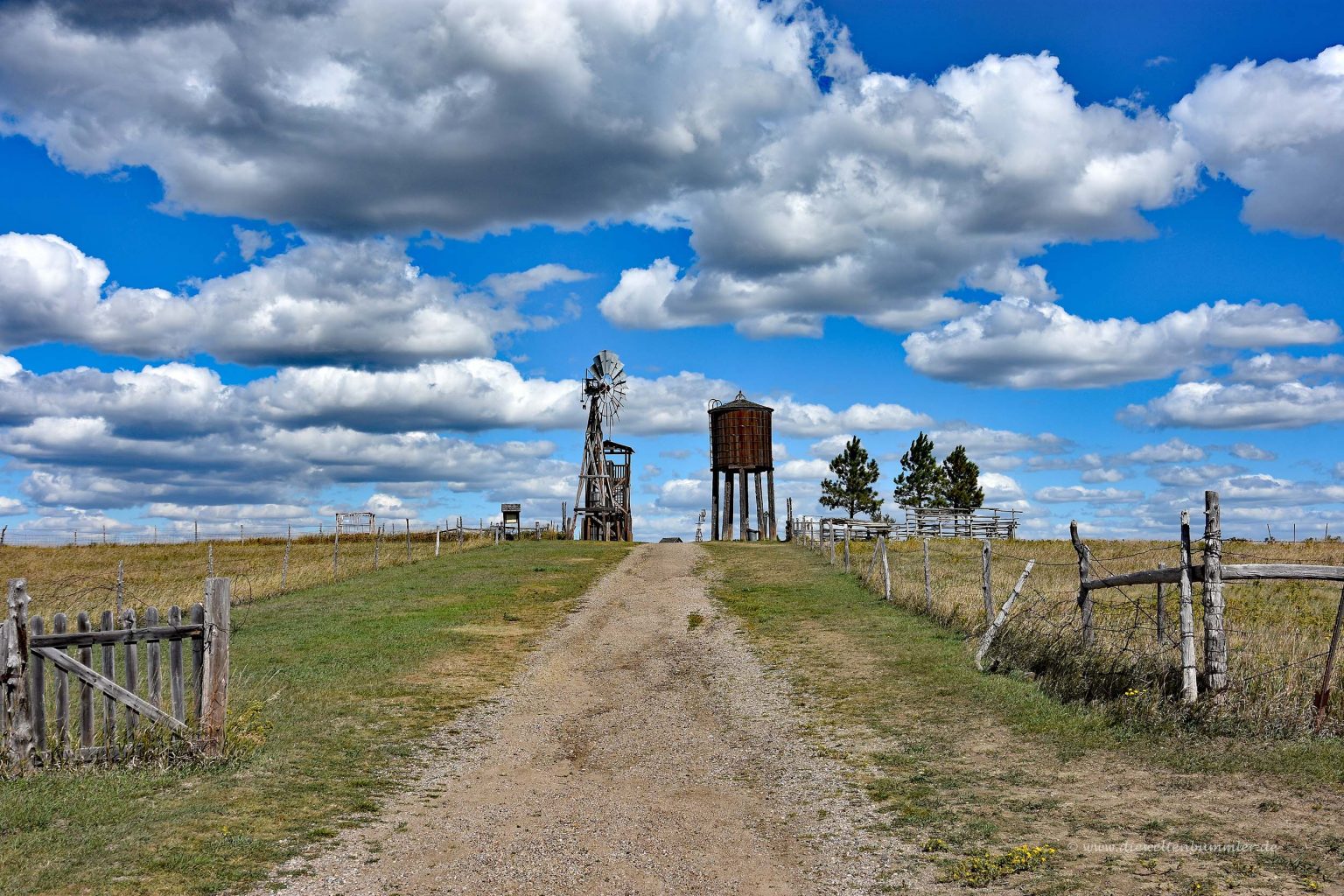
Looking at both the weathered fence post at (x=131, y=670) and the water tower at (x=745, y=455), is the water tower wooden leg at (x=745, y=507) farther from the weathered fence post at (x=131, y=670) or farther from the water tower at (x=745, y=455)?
the weathered fence post at (x=131, y=670)

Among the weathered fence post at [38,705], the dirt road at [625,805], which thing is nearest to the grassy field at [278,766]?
the weathered fence post at [38,705]

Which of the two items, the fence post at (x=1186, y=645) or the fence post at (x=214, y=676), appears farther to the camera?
the fence post at (x=1186, y=645)

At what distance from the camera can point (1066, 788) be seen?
9750 mm

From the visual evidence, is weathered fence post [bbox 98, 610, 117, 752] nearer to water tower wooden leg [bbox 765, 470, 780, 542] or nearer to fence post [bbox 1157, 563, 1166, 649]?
fence post [bbox 1157, 563, 1166, 649]

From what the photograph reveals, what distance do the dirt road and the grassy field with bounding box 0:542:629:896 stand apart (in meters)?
0.60

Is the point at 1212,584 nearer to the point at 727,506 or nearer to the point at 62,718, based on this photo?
the point at 62,718

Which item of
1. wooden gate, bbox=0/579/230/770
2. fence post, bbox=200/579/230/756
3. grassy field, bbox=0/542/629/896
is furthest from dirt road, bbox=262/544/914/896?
wooden gate, bbox=0/579/230/770

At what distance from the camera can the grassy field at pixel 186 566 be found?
2975 centimetres

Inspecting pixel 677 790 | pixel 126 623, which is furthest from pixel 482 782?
pixel 126 623

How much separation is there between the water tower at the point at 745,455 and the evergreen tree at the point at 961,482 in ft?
80.0

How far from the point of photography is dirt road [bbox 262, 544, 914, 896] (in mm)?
7758

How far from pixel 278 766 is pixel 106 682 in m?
2.01

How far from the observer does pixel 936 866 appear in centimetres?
784

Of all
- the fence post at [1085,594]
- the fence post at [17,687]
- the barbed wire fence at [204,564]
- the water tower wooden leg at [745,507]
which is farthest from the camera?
the water tower wooden leg at [745,507]
